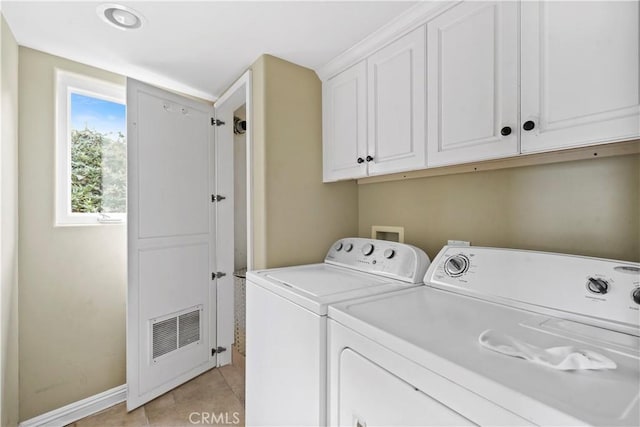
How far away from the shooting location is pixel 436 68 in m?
1.25

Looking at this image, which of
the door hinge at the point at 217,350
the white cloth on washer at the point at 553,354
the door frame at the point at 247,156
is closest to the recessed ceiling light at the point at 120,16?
the door frame at the point at 247,156

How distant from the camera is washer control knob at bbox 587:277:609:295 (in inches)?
33.7

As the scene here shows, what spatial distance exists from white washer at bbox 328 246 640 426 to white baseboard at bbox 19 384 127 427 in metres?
1.87

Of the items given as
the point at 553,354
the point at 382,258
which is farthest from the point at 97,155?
the point at 553,354

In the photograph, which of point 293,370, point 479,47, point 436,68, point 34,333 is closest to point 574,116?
point 479,47

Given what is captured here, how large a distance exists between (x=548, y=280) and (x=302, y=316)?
86 cm

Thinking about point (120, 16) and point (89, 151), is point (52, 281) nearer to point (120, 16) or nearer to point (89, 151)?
point (89, 151)

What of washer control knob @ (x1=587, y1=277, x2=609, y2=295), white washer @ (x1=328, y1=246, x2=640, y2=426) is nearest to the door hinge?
white washer @ (x1=328, y1=246, x2=640, y2=426)

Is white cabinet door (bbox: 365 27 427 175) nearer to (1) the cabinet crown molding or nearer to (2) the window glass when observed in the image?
(1) the cabinet crown molding

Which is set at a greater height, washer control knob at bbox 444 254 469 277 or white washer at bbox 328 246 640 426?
washer control knob at bbox 444 254 469 277

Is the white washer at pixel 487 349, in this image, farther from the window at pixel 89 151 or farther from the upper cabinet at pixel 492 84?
the window at pixel 89 151

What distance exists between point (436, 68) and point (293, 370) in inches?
54.7

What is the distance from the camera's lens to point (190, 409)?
1.96m

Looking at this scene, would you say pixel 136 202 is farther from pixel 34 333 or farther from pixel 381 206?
pixel 381 206
